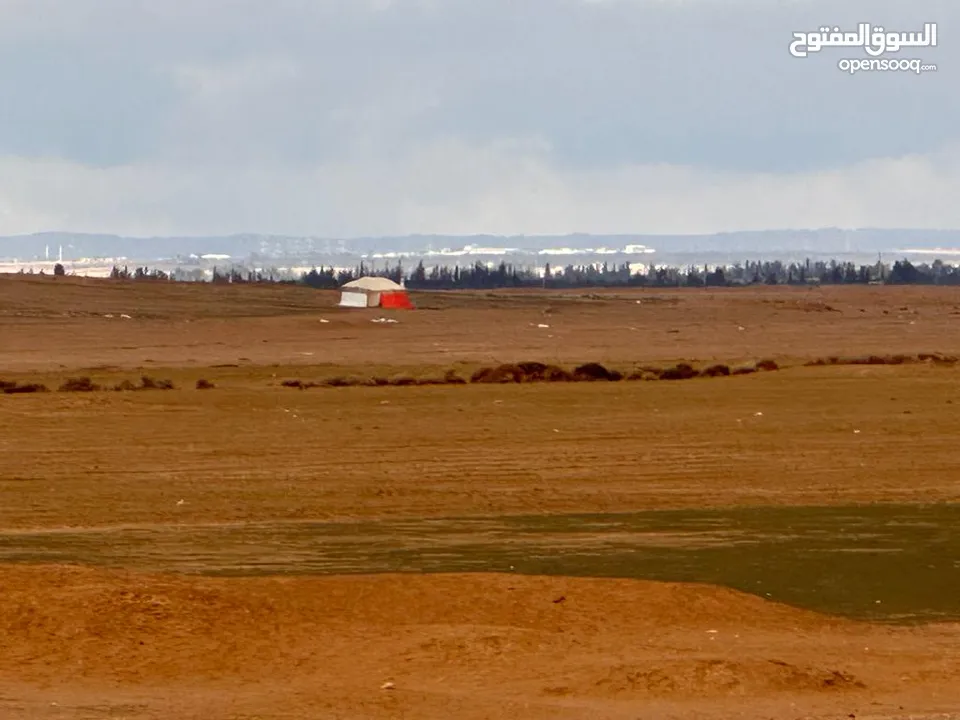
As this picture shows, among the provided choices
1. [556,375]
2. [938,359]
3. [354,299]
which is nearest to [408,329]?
[354,299]

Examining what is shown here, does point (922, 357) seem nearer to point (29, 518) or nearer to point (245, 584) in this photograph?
point (29, 518)

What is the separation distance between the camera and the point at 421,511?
64.7 feet

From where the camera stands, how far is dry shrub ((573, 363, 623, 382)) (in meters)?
34.6

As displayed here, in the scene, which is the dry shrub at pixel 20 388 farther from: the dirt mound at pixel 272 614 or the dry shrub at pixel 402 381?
the dirt mound at pixel 272 614

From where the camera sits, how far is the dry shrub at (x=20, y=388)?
31.6 metres

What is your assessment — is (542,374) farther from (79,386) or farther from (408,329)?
(408,329)

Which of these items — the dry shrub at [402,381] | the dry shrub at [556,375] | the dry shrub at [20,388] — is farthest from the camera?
the dry shrub at [556,375]

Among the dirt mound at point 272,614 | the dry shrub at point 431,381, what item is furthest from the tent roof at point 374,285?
the dirt mound at point 272,614

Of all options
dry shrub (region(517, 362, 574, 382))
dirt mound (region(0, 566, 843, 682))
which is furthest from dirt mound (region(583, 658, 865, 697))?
dry shrub (region(517, 362, 574, 382))

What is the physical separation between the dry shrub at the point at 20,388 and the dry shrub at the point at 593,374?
9912 millimetres

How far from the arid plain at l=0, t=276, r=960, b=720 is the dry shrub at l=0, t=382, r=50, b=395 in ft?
3.70

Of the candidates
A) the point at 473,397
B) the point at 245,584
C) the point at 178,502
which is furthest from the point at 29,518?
the point at 473,397

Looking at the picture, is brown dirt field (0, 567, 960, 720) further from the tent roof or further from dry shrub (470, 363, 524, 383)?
the tent roof

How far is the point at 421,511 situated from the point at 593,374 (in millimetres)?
15850
